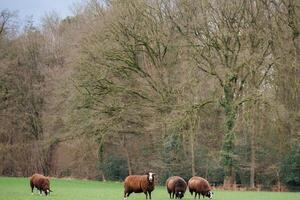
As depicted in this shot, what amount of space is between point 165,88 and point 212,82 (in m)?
4.78

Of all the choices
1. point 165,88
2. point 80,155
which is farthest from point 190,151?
point 80,155

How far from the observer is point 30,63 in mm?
61969

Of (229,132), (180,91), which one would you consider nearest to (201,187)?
(229,132)

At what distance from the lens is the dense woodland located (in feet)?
135

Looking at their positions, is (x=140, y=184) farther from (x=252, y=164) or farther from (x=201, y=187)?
(x=252, y=164)

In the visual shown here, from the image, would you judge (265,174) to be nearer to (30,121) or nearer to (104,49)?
(104,49)

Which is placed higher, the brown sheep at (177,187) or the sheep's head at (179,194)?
the brown sheep at (177,187)

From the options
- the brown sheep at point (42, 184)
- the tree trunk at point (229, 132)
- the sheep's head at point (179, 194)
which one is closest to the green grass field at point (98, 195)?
the brown sheep at point (42, 184)

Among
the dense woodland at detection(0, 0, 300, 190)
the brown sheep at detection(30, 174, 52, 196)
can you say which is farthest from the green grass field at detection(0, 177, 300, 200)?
the dense woodland at detection(0, 0, 300, 190)

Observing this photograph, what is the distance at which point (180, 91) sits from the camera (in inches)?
1730

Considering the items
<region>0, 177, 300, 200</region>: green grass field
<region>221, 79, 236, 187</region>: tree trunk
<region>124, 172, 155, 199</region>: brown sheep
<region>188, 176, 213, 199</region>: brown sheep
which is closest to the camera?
<region>0, 177, 300, 200</region>: green grass field

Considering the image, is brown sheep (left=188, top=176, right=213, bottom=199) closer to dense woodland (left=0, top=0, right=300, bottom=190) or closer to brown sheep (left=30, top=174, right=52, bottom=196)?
brown sheep (left=30, top=174, right=52, bottom=196)

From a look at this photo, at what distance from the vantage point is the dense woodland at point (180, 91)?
4106cm

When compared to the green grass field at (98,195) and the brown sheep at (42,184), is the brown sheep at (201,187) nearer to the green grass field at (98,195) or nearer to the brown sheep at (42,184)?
the green grass field at (98,195)
